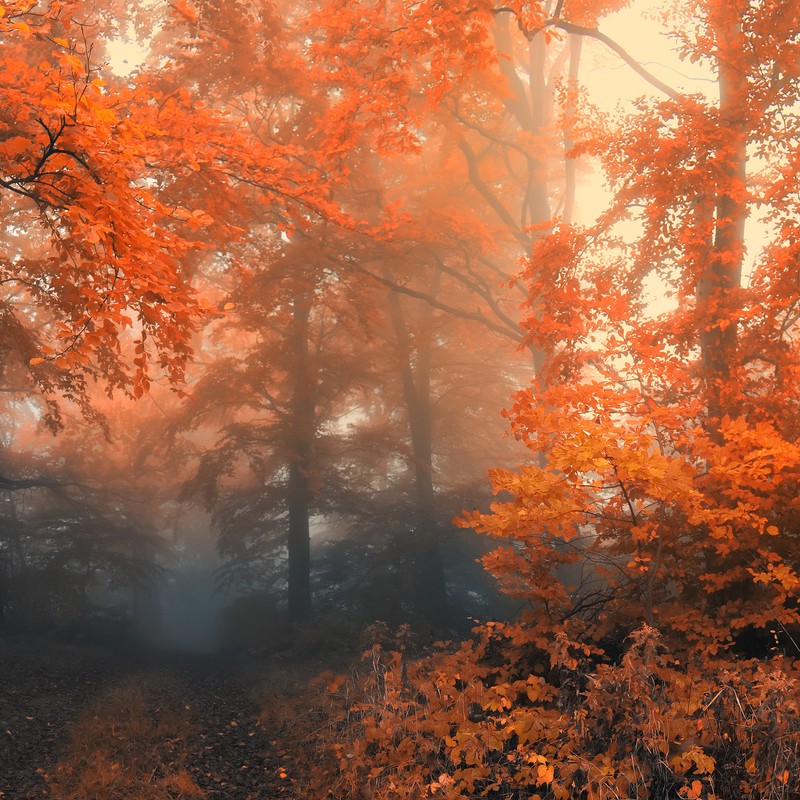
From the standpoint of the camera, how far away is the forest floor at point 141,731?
20.0 ft

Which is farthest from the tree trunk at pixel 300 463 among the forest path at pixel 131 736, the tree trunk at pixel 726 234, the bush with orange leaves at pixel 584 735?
the bush with orange leaves at pixel 584 735

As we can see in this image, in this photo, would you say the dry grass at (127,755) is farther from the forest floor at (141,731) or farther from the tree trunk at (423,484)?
the tree trunk at (423,484)

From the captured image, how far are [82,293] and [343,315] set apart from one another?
9237mm

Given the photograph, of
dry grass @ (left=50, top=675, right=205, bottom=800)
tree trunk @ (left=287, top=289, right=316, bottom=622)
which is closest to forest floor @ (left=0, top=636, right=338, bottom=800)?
dry grass @ (left=50, top=675, right=205, bottom=800)

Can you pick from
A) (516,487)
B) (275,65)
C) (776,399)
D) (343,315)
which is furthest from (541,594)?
(275,65)

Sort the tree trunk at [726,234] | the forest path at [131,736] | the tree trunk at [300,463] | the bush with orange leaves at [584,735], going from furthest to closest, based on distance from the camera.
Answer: the tree trunk at [300,463] < the tree trunk at [726,234] < the forest path at [131,736] < the bush with orange leaves at [584,735]

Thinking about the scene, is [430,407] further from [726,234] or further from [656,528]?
[656,528]

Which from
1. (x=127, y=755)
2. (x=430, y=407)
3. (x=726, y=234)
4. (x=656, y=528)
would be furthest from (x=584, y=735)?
(x=430, y=407)

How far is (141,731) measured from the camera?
756cm

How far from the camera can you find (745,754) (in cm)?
445

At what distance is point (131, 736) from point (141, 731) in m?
0.14

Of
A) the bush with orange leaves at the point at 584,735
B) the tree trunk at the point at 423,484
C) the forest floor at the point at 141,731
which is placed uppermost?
the tree trunk at the point at 423,484

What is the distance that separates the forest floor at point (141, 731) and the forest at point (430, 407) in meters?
0.06

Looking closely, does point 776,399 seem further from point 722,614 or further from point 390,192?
point 390,192
